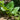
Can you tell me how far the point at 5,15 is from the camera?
16.0 inches

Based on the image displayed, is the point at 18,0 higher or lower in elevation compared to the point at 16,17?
higher

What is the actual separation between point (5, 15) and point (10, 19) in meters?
0.05

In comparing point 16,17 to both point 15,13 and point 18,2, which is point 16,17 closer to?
point 15,13

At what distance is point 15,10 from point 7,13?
0.18 feet

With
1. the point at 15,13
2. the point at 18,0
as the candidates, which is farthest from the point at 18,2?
the point at 15,13

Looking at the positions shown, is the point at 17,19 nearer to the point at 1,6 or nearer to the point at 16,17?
the point at 16,17

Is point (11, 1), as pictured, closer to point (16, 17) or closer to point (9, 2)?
point (9, 2)

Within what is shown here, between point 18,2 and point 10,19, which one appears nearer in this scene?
point 10,19

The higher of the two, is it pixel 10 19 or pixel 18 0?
pixel 18 0

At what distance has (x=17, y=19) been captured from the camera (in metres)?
0.36

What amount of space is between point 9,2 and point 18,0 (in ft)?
0.24

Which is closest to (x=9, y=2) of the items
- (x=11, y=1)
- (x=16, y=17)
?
(x=11, y=1)

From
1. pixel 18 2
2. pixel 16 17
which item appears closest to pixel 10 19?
pixel 16 17

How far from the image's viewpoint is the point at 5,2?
1.44 feet
